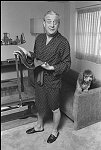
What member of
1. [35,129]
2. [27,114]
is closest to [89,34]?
[27,114]

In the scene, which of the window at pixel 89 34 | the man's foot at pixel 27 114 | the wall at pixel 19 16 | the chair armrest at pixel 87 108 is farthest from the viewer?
the wall at pixel 19 16

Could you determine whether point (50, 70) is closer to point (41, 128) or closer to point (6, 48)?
point (41, 128)

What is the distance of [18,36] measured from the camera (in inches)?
121

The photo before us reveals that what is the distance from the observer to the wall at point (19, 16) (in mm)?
2914

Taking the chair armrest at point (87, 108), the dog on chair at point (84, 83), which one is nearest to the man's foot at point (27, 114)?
the chair armrest at point (87, 108)

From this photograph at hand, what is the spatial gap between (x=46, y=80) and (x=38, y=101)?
0.26 metres

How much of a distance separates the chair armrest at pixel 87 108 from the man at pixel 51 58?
0.81ft

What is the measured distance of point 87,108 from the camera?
1.85 meters

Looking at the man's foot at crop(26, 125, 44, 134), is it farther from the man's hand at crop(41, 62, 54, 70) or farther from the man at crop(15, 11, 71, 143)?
the man's hand at crop(41, 62, 54, 70)

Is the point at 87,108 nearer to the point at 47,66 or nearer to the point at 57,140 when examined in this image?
the point at 57,140

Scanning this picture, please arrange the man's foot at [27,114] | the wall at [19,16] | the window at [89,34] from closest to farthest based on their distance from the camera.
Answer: the man's foot at [27,114] → the window at [89,34] → the wall at [19,16]

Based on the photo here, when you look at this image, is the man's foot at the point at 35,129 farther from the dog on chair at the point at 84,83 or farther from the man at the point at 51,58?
the dog on chair at the point at 84,83

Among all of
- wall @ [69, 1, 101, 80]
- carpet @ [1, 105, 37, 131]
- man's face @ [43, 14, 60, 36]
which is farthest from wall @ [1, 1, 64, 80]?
man's face @ [43, 14, 60, 36]

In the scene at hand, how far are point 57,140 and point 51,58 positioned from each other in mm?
866
